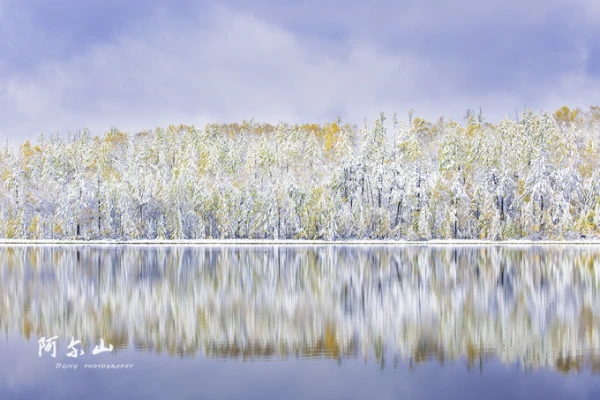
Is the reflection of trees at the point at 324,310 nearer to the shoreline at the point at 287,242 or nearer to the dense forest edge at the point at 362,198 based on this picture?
the shoreline at the point at 287,242

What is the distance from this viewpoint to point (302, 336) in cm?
2078

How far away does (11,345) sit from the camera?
19938 millimetres

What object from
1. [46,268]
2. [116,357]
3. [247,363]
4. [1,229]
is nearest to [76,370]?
[116,357]

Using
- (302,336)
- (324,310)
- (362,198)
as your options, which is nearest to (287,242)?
(362,198)

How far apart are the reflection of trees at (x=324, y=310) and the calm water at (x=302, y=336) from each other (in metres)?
0.10

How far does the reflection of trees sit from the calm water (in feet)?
0.33

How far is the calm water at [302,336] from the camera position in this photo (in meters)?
15.8

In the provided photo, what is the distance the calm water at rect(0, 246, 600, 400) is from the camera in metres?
15.8

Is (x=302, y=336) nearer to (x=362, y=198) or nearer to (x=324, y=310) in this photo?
(x=324, y=310)

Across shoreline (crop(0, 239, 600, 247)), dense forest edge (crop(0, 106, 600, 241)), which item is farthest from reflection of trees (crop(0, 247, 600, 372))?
dense forest edge (crop(0, 106, 600, 241))

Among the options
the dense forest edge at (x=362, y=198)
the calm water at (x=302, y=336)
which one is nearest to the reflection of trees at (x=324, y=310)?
the calm water at (x=302, y=336)

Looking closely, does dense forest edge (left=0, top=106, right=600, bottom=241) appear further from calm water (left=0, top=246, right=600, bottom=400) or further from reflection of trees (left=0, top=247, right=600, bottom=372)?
calm water (left=0, top=246, right=600, bottom=400)

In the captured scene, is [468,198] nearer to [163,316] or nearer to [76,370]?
[163,316]

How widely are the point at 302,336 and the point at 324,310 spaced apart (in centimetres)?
506
